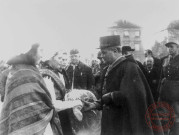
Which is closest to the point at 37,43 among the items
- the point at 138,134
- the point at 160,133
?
the point at 138,134

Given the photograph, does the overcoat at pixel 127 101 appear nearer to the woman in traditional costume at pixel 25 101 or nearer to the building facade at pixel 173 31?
the woman in traditional costume at pixel 25 101

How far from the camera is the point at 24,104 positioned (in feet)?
13.0

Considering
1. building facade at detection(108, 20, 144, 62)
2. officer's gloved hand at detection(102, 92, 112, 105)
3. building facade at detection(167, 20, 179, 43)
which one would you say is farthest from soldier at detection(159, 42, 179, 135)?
building facade at detection(108, 20, 144, 62)

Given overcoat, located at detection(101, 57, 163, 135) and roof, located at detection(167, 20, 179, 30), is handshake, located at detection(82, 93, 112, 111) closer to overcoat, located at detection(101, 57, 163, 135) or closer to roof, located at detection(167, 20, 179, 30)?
overcoat, located at detection(101, 57, 163, 135)

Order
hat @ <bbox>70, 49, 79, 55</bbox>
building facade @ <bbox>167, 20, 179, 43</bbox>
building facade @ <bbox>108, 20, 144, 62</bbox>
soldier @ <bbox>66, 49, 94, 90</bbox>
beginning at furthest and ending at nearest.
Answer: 1. building facade @ <bbox>108, 20, 144, 62</bbox>
2. soldier @ <bbox>66, 49, 94, 90</bbox>
3. hat @ <bbox>70, 49, 79, 55</bbox>
4. building facade @ <bbox>167, 20, 179, 43</bbox>

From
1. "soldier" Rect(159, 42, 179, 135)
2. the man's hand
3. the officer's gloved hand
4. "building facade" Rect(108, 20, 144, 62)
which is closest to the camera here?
the officer's gloved hand

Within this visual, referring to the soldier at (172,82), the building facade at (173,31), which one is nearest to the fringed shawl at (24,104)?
the soldier at (172,82)

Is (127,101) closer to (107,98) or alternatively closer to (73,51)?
(107,98)

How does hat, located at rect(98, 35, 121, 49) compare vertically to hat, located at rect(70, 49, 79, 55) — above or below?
above

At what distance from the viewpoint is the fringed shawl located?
3.94 m

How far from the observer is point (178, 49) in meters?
7.65

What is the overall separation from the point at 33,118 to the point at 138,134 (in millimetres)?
1406

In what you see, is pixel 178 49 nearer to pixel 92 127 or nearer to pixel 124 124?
pixel 92 127

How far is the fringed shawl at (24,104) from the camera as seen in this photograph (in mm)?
3939
